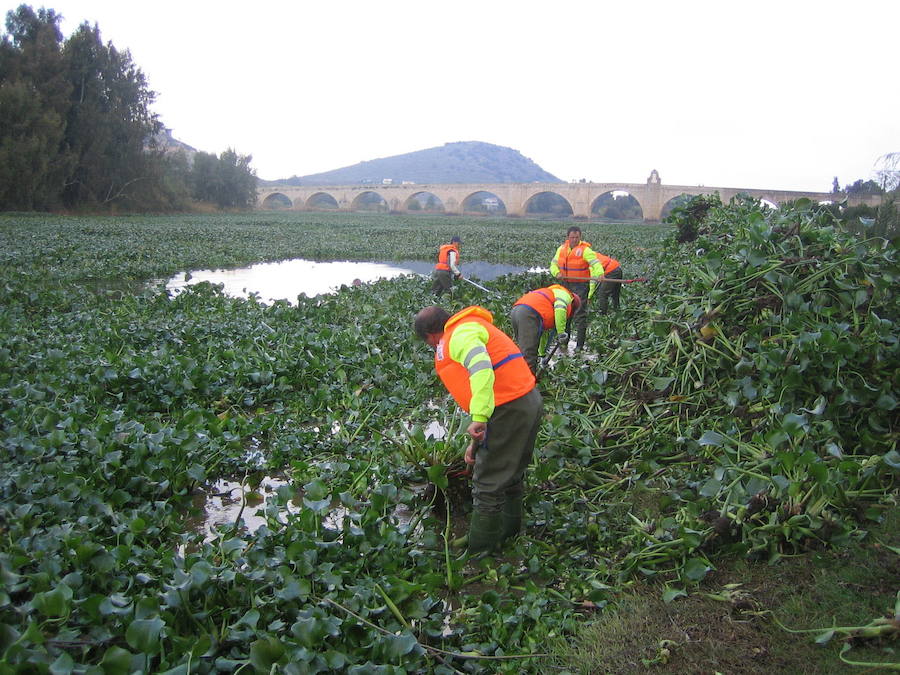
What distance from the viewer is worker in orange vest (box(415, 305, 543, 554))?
3602 mm

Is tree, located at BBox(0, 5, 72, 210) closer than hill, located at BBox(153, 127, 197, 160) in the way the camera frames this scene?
Yes

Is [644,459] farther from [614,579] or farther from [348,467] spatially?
[348,467]

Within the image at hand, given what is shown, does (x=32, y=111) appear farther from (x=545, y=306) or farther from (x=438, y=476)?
(x=438, y=476)

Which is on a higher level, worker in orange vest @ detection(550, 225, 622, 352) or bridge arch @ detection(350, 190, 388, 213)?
bridge arch @ detection(350, 190, 388, 213)

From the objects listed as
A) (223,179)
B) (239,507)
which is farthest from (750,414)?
(223,179)

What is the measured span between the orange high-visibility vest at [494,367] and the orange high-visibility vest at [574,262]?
5.65m

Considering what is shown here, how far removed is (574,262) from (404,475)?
5.59 m

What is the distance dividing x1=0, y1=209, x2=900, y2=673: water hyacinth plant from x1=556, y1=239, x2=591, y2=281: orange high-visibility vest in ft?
5.39

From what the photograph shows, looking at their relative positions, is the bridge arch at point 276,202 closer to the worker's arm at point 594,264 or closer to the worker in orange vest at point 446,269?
the worker in orange vest at point 446,269

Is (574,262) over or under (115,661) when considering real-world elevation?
over

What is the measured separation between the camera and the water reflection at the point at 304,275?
14.6m

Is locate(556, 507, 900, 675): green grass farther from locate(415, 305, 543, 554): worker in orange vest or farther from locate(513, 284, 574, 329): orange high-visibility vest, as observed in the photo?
locate(513, 284, 574, 329): orange high-visibility vest

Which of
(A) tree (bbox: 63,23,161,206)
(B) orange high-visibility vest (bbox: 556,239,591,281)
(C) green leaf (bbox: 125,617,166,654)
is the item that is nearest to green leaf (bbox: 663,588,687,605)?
(C) green leaf (bbox: 125,617,166,654)

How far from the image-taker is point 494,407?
141 inches
